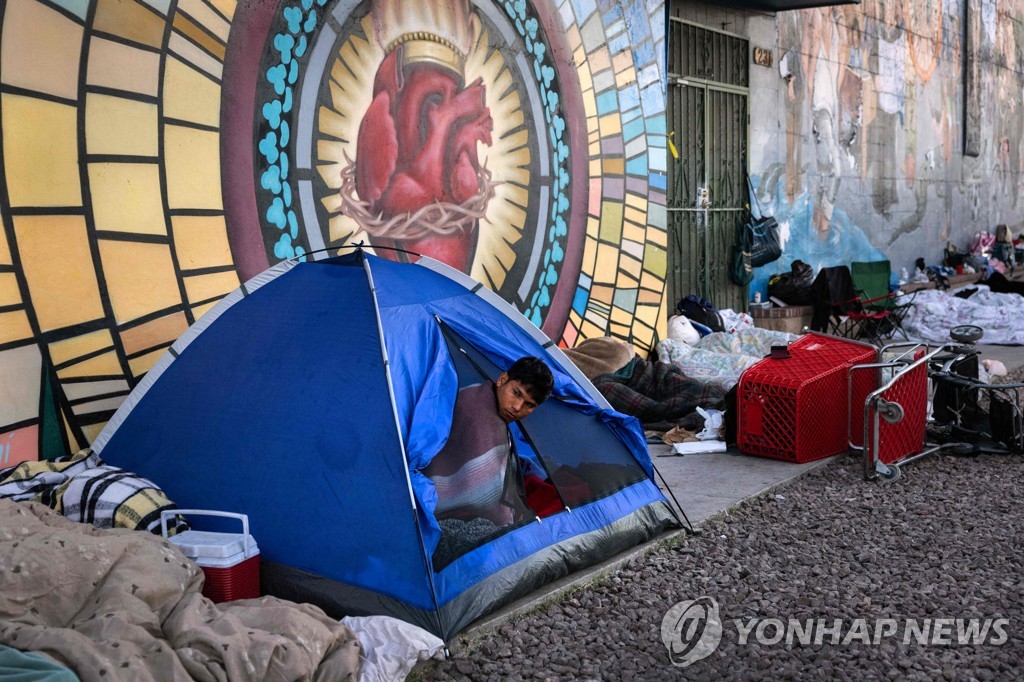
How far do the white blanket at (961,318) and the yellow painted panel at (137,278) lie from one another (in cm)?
890

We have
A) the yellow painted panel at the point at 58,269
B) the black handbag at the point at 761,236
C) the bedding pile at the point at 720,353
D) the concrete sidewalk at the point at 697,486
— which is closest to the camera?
the concrete sidewalk at the point at 697,486

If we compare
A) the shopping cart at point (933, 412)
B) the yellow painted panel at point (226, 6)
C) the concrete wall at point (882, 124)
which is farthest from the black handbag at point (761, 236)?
the yellow painted panel at point (226, 6)

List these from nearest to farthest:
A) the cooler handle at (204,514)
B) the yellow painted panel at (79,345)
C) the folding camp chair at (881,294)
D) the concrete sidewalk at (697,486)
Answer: the cooler handle at (204,514) < the concrete sidewalk at (697,486) < the yellow painted panel at (79,345) < the folding camp chair at (881,294)

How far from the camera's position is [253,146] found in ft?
17.7

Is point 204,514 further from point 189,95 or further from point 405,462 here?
point 189,95

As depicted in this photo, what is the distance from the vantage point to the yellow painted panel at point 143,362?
479cm

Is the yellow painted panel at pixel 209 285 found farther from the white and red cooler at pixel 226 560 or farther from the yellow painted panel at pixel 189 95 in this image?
the white and red cooler at pixel 226 560

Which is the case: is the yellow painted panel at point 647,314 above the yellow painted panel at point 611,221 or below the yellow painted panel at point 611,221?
below

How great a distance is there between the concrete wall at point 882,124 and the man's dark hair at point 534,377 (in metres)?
7.12

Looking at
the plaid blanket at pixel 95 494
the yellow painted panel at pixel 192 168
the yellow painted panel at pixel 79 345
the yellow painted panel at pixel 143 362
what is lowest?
the plaid blanket at pixel 95 494

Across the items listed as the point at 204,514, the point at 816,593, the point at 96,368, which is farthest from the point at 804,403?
the point at 96,368

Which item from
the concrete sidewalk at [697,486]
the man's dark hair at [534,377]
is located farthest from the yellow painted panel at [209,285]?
the concrete sidewalk at [697,486]

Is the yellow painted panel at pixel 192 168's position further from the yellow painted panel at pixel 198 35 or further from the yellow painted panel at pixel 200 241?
the yellow painted panel at pixel 198 35

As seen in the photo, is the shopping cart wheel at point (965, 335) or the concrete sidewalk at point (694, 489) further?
the shopping cart wheel at point (965, 335)
